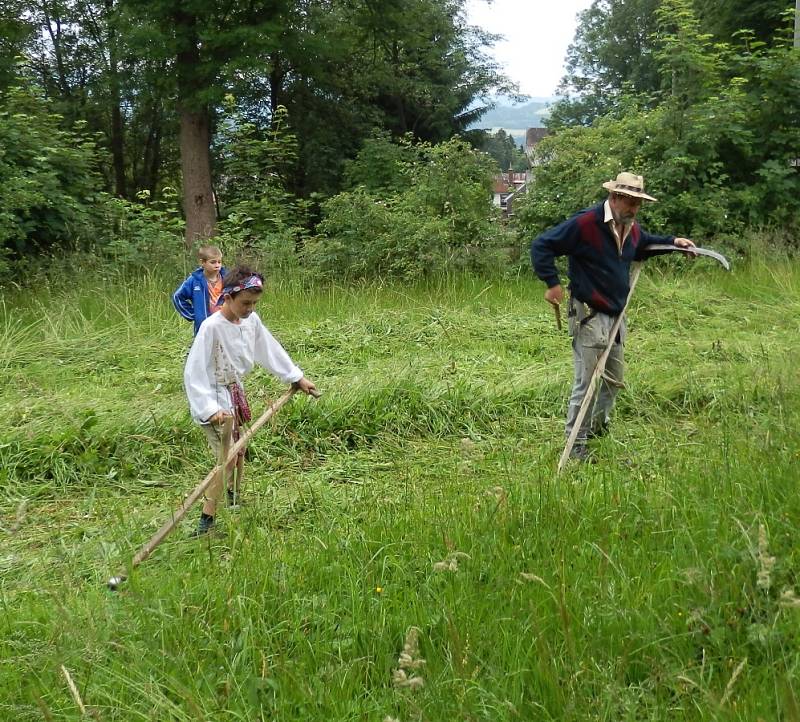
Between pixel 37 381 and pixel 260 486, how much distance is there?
3091mm

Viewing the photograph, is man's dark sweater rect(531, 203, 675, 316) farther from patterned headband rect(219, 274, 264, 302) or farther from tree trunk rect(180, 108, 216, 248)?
tree trunk rect(180, 108, 216, 248)

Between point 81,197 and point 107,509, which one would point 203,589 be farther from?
point 81,197

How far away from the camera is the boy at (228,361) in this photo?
4.04 metres

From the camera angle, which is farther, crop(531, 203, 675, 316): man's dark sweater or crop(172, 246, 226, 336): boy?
crop(172, 246, 226, 336): boy

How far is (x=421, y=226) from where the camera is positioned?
11477mm

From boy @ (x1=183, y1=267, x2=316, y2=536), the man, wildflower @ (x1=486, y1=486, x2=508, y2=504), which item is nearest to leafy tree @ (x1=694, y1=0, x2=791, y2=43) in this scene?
the man

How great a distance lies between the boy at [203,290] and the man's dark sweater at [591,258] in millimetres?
2556

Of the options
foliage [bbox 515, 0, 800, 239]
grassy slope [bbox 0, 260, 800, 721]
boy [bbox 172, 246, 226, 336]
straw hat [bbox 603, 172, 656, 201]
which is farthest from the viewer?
foliage [bbox 515, 0, 800, 239]

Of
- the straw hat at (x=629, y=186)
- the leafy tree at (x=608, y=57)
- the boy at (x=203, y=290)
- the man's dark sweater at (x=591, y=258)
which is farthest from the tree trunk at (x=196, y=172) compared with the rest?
the leafy tree at (x=608, y=57)

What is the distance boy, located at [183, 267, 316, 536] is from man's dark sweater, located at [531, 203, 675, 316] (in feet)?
5.36

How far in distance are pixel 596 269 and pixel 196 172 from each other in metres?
13.7

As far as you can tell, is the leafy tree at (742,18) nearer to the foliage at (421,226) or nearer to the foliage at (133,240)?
the foliage at (421,226)

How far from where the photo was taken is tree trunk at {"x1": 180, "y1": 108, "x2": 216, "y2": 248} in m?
17.0

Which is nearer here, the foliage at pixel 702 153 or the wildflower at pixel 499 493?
the wildflower at pixel 499 493
